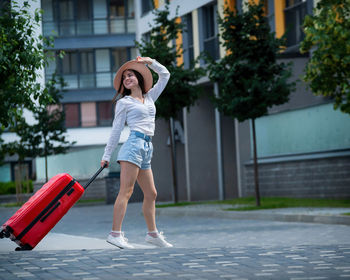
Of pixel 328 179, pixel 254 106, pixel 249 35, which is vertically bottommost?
pixel 328 179

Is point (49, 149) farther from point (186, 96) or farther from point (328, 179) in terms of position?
point (328, 179)

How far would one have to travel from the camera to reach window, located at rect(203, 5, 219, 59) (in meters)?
30.4

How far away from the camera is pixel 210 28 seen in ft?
102

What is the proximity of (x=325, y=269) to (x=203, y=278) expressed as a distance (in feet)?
3.61

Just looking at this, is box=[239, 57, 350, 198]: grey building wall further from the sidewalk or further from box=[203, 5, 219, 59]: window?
box=[203, 5, 219, 59]: window

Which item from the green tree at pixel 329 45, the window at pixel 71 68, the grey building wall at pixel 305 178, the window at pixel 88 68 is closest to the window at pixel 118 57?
the window at pixel 88 68

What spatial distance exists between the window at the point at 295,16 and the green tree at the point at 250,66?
177 inches

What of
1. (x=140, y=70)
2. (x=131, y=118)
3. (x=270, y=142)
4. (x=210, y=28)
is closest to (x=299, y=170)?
(x=270, y=142)

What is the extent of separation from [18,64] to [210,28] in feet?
60.2

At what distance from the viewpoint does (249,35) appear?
2017 centimetres

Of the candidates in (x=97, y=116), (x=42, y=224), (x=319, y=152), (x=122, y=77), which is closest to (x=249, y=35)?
(x=319, y=152)

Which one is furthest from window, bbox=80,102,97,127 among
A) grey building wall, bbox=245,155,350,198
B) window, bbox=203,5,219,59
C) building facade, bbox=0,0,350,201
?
grey building wall, bbox=245,155,350,198

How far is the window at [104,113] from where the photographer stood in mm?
55812

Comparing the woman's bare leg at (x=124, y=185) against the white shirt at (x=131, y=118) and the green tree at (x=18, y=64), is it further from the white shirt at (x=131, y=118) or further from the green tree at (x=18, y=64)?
the green tree at (x=18, y=64)
